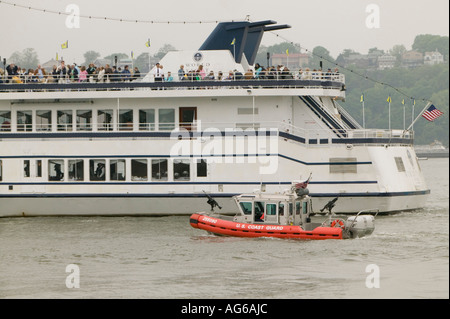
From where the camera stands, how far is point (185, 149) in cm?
4153

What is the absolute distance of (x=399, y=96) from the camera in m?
111

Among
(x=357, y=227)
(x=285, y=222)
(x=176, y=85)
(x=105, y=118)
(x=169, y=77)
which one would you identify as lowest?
(x=357, y=227)

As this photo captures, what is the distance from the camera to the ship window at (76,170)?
42.2m

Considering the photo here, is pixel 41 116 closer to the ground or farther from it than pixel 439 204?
farther from it

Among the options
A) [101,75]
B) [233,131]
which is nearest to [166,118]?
[101,75]

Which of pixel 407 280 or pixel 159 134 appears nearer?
pixel 407 280

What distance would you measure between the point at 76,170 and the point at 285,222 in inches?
416

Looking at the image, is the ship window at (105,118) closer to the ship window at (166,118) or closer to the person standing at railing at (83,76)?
the person standing at railing at (83,76)

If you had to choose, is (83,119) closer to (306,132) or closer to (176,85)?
(176,85)

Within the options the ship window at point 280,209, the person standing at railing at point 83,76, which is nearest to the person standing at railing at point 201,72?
the person standing at railing at point 83,76

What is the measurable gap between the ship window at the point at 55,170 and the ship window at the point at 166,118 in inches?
162

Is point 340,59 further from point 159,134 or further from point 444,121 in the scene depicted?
point 159,134
